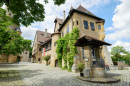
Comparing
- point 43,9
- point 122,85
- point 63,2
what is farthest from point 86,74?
point 43,9

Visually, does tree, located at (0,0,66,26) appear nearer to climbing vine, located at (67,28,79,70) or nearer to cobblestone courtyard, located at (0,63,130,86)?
cobblestone courtyard, located at (0,63,130,86)

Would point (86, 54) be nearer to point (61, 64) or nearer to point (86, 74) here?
point (86, 74)

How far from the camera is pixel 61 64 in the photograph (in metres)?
15.7

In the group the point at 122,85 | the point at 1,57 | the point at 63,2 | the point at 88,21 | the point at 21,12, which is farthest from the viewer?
the point at 1,57

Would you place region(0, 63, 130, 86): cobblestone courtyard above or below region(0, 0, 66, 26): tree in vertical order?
below

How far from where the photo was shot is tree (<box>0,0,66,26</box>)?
5936 millimetres

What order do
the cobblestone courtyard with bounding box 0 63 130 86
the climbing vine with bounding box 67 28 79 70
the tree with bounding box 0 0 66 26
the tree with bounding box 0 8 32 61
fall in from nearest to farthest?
the cobblestone courtyard with bounding box 0 63 130 86 < the tree with bounding box 0 0 66 26 < the tree with bounding box 0 8 32 61 < the climbing vine with bounding box 67 28 79 70

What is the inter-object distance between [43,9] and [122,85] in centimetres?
822

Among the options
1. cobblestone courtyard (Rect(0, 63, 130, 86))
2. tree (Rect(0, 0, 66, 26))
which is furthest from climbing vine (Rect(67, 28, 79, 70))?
tree (Rect(0, 0, 66, 26))

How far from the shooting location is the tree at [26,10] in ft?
19.5

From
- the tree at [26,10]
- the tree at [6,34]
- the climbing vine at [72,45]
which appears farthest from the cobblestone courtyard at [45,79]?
the tree at [26,10]

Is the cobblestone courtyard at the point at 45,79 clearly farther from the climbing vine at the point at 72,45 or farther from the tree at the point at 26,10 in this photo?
the tree at the point at 26,10

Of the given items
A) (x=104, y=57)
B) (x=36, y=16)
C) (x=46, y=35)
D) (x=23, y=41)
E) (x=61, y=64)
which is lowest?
(x=61, y=64)

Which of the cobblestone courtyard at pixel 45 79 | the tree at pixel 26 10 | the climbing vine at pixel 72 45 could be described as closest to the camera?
the cobblestone courtyard at pixel 45 79
